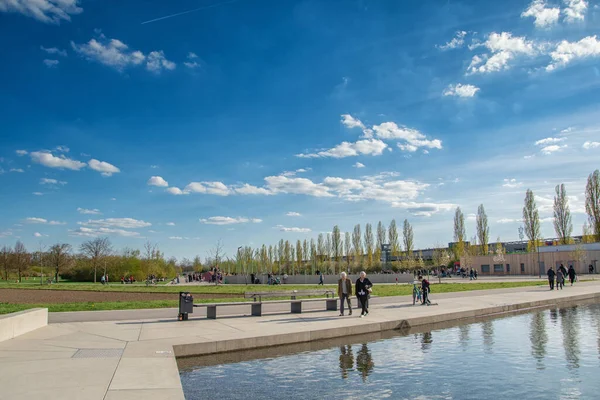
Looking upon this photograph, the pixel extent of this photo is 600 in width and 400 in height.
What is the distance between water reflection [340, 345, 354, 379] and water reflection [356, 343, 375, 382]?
139mm

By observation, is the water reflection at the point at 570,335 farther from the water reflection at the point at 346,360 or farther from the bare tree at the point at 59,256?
the bare tree at the point at 59,256

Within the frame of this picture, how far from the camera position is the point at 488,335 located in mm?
13070

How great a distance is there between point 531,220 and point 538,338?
78024 mm

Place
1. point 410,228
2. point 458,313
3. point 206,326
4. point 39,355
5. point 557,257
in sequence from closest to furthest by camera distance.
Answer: point 39,355 < point 206,326 < point 458,313 < point 557,257 < point 410,228

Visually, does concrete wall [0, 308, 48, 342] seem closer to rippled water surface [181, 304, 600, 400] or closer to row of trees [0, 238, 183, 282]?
rippled water surface [181, 304, 600, 400]

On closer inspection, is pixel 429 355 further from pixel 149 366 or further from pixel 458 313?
pixel 458 313

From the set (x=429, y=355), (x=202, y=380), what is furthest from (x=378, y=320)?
(x=202, y=380)

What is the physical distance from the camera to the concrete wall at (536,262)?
65875 mm

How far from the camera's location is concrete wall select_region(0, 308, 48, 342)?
37.1 feet

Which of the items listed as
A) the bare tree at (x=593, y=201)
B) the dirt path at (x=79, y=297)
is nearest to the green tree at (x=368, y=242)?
the bare tree at (x=593, y=201)

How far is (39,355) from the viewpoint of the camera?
31.7 ft

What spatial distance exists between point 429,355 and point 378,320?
4.64 m

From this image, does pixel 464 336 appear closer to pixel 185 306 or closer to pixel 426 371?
pixel 426 371

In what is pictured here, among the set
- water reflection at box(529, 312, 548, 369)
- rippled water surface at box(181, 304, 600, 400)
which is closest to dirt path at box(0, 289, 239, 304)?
water reflection at box(529, 312, 548, 369)
